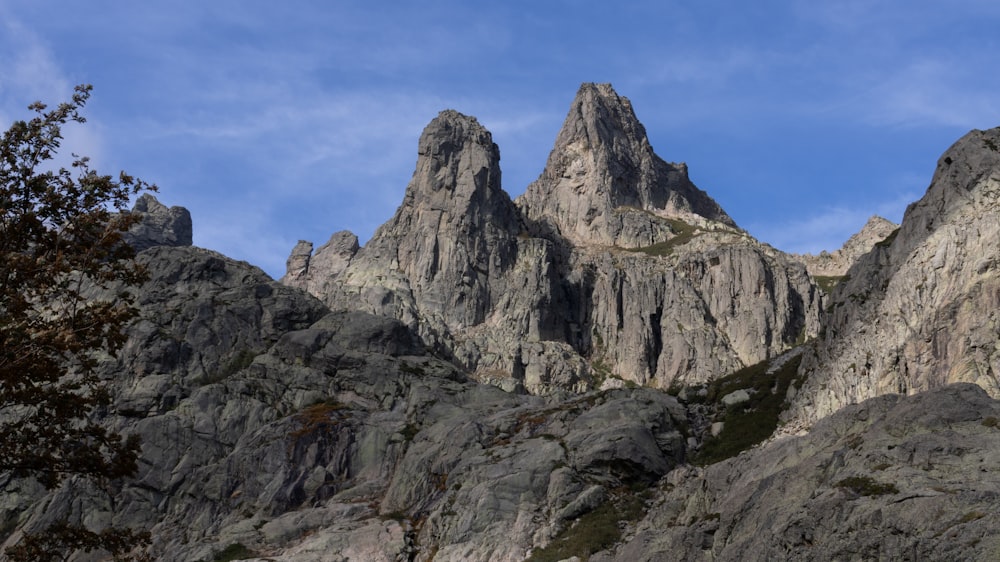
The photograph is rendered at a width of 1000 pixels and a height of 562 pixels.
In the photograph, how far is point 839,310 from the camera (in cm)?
7200

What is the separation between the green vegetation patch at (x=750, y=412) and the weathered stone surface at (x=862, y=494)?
21.4m

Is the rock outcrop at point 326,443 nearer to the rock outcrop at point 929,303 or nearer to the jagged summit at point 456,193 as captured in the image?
the rock outcrop at point 929,303

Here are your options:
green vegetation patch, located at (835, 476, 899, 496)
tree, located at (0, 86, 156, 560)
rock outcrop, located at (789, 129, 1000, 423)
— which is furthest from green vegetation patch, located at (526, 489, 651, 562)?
tree, located at (0, 86, 156, 560)

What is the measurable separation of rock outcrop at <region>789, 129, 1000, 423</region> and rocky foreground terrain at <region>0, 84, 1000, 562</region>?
191 millimetres

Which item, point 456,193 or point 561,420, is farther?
point 456,193

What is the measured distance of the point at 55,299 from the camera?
2738cm

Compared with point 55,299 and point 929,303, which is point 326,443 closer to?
point 929,303

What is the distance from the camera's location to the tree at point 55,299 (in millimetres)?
24844

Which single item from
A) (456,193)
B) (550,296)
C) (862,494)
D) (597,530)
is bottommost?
(862,494)

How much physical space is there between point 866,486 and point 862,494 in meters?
0.64

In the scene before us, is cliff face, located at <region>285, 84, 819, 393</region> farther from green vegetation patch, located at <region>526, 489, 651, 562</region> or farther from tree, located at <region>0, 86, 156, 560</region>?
tree, located at <region>0, 86, 156, 560</region>

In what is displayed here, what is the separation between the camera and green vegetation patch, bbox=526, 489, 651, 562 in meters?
58.7

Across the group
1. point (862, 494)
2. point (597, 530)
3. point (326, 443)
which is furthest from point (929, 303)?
point (326, 443)

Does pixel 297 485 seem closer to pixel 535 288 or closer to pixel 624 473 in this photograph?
pixel 624 473
